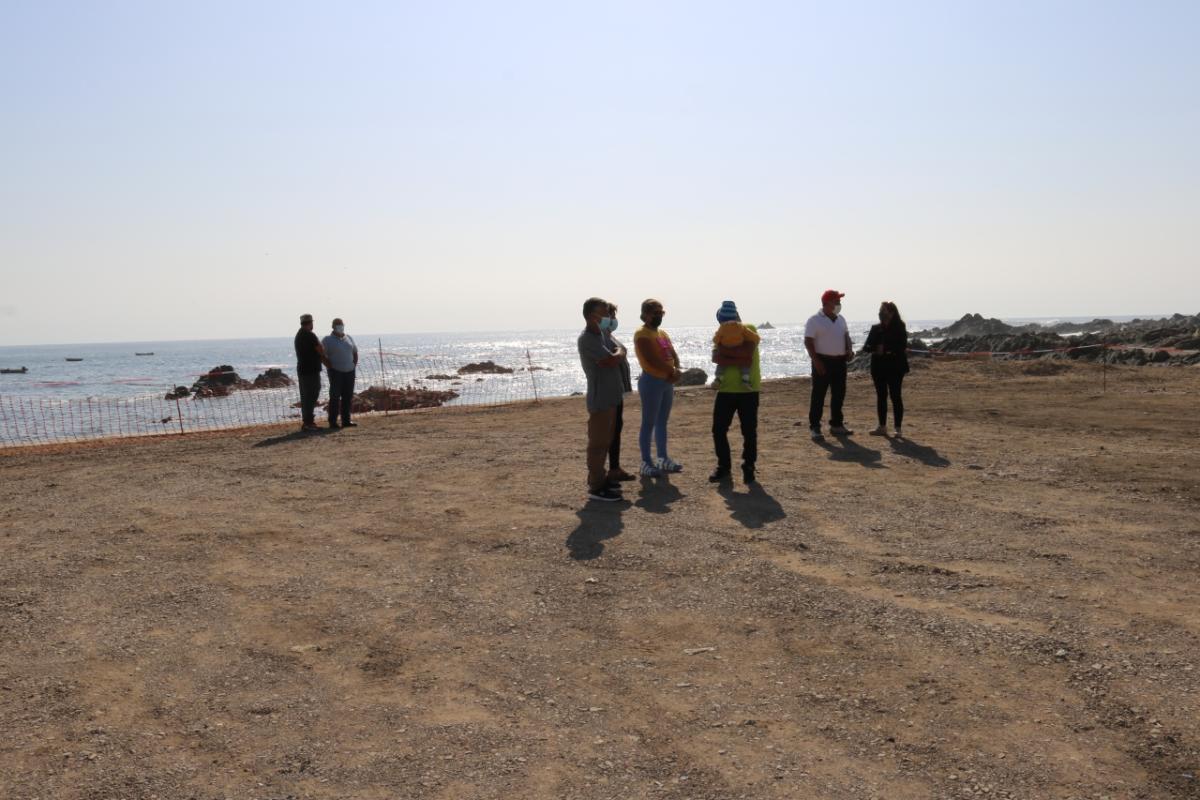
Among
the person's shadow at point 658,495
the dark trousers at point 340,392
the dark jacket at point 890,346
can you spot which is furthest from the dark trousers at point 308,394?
the dark jacket at point 890,346

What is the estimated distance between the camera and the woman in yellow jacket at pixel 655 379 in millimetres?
8547

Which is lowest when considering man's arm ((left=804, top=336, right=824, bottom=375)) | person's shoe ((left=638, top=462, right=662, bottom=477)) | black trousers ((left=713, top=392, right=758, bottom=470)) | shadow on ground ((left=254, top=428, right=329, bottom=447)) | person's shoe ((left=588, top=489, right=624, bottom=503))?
person's shoe ((left=588, top=489, right=624, bottom=503))

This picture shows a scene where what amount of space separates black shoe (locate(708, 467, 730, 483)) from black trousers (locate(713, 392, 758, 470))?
0.10 feet

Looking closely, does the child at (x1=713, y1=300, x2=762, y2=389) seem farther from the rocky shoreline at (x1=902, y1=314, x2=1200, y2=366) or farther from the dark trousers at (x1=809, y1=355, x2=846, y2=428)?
the rocky shoreline at (x1=902, y1=314, x2=1200, y2=366)

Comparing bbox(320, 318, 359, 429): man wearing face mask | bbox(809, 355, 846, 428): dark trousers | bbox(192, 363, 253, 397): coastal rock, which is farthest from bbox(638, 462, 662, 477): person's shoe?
bbox(192, 363, 253, 397): coastal rock

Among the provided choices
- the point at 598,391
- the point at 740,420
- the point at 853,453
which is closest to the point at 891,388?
the point at 853,453

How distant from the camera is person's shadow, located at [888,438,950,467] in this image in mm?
9648

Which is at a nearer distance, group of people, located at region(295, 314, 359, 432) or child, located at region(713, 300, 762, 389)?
child, located at region(713, 300, 762, 389)

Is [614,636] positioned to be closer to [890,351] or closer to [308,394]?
[890,351]

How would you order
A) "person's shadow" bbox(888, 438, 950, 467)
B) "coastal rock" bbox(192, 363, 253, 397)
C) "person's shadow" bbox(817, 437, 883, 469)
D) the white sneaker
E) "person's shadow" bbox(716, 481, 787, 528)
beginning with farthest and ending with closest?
"coastal rock" bbox(192, 363, 253, 397) < "person's shadow" bbox(817, 437, 883, 469) < "person's shadow" bbox(888, 438, 950, 467) < the white sneaker < "person's shadow" bbox(716, 481, 787, 528)

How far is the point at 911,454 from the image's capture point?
1020cm

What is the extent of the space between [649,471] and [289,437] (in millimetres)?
6839

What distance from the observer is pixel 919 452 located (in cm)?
1031

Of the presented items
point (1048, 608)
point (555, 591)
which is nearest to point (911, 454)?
point (1048, 608)
